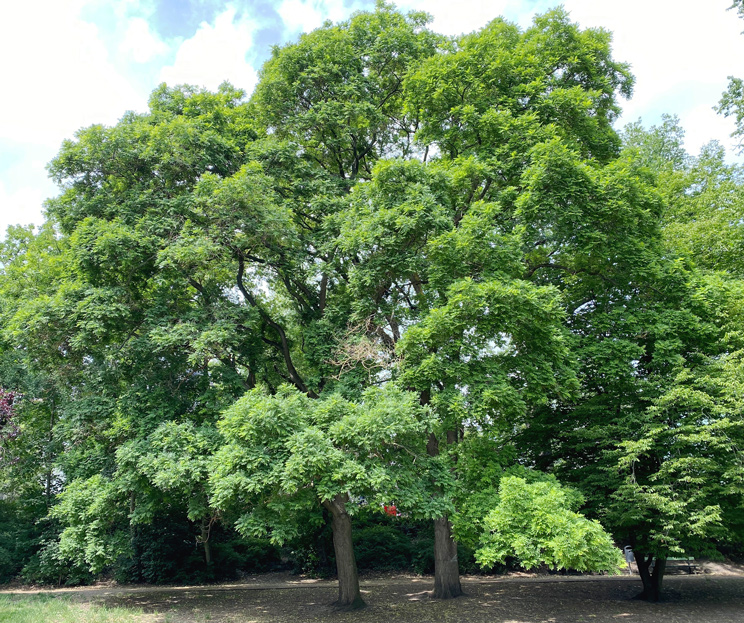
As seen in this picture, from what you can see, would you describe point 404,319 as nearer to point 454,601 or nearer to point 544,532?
point 544,532

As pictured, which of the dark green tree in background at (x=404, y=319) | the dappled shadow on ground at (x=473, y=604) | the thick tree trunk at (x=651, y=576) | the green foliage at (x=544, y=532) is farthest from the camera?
the thick tree trunk at (x=651, y=576)

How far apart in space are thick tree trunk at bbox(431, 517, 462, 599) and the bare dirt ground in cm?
34

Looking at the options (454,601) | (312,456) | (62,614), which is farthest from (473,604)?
(62,614)

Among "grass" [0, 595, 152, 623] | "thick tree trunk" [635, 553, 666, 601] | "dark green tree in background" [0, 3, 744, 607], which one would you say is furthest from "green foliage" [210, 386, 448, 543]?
"thick tree trunk" [635, 553, 666, 601]

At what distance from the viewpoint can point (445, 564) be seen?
12.8 m

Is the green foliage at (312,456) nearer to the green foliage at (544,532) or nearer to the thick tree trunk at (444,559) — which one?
the green foliage at (544,532)

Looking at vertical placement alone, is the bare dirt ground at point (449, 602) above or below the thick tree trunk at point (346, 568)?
below

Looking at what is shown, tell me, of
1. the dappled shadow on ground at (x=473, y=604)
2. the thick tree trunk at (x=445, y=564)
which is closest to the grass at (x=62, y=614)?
the dappled shadow on ground at (x=473, y=604)

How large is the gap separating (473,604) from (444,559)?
118cm

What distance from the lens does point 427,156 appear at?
1518 centimetres

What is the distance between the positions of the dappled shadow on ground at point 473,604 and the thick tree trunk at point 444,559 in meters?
0.37

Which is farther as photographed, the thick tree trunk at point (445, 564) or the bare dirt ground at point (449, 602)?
the thick tree trunk at point (445, 564)

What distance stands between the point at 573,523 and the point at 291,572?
13.6 m

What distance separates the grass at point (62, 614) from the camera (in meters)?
9.34
